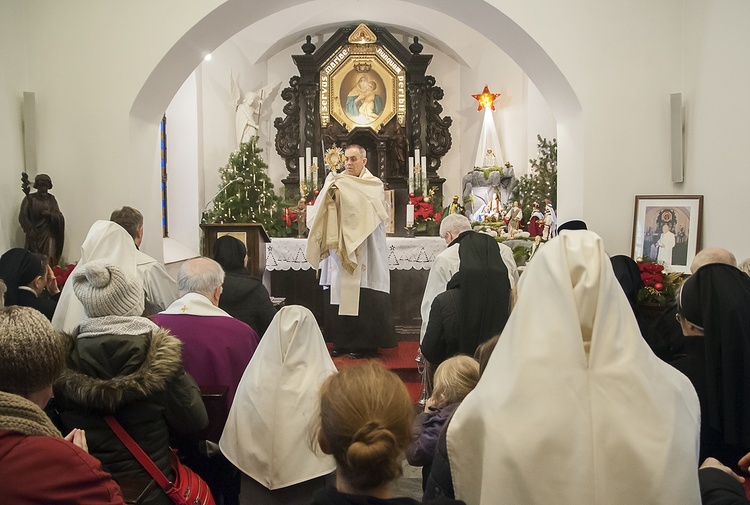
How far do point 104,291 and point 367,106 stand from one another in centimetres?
1177

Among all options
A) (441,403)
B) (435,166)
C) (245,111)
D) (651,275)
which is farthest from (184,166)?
(441,403)

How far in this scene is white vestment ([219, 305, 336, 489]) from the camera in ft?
9.07

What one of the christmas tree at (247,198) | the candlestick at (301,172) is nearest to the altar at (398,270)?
the christmas tree at (247,198)

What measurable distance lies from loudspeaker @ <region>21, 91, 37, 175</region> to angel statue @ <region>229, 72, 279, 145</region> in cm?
629

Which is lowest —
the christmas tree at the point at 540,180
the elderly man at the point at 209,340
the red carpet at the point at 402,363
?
the red carpet at the point at 402,363

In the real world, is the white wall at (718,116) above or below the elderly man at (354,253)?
above

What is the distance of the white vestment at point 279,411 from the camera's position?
2.76 meters

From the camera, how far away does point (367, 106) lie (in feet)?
45.1

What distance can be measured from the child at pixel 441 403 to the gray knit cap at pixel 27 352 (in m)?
1.27

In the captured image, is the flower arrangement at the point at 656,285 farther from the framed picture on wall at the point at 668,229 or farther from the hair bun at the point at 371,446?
the hair bun at the point at 371,446

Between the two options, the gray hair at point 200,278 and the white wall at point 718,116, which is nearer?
the gray hair at point 200,278

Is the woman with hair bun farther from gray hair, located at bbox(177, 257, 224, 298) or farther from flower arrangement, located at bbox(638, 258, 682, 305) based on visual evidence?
flower arrangement, located at bbox(638, 258, 682, 305)

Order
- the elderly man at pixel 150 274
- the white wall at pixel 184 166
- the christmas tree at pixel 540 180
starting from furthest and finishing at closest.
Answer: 1. the white wall at pixel 184 166
2. the christmas tree at pixel 540 180
3. the elderly man at pixel 150 274

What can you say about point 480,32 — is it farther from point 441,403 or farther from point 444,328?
point 441,403
